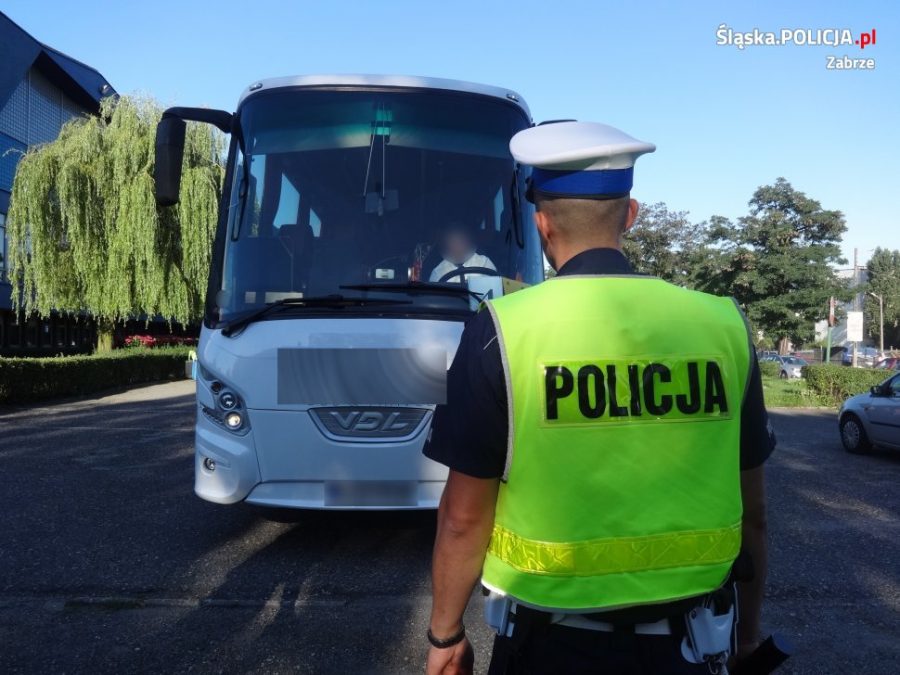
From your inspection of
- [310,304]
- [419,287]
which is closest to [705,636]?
[419,287]

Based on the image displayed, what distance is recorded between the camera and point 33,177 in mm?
20281

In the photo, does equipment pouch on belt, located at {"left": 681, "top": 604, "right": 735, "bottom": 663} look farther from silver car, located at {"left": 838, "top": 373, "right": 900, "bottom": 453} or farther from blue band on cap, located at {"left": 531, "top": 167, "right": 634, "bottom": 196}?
silver car, located at {"left": 838, "top": 373, "right": 900, "bottom": 453}

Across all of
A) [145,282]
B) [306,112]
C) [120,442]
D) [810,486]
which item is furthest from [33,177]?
[810,486]

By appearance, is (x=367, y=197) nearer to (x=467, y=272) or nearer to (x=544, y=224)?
(x=467, y=272)

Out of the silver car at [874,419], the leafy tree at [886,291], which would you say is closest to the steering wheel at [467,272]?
the silver car at [874,419]

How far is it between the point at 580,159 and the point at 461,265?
3.12 meters

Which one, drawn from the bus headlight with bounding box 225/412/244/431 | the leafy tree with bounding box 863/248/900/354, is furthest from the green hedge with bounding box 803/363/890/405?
the leafy tree with bounding box 863/248/900/354

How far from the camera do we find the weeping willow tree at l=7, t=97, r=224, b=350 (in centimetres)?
2041

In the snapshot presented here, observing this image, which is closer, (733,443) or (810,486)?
(733,443)

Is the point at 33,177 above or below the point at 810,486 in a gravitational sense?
above

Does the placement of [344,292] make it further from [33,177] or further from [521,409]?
[33,177]

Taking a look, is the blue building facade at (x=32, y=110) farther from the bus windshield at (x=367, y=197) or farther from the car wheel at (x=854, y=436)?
the bus windshield at (x=367, y=197)

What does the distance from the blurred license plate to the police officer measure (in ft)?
8.90

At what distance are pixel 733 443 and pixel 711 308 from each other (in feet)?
0.93
